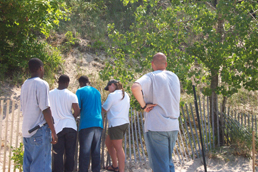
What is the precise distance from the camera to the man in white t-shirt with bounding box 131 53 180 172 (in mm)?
3235

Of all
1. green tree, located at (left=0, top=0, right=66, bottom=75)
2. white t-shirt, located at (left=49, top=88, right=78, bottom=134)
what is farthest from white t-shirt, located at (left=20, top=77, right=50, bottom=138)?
green tree, located at (left=0, top=0, right=66, bottom=75)

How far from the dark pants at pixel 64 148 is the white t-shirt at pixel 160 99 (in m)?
1.70

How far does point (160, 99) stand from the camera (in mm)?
3309

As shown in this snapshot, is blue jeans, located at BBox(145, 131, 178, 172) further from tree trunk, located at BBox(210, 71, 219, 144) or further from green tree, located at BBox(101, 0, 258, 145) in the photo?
tree trunk, located at BBox(210, 71, 219, 144)

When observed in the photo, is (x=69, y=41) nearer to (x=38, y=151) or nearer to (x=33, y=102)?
(x=33, y=102)

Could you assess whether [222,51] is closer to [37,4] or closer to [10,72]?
[37,4]

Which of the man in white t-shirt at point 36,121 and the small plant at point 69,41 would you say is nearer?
the man in white t-shirt at point 36,121

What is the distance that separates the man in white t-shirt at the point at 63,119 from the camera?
442cm

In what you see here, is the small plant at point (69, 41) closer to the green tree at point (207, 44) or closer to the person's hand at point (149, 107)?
the green tree at point (207, 44)

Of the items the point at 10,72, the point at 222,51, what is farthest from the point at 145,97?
the point at 10,72

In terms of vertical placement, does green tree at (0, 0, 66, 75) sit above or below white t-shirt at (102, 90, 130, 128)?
above

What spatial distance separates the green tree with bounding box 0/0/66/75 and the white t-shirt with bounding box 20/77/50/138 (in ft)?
12.6

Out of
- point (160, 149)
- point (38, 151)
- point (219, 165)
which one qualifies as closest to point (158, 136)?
point (160, 149)

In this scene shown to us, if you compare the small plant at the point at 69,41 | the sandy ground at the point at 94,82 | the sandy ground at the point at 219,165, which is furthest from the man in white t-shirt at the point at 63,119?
the small plant at the point at 69,41
